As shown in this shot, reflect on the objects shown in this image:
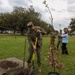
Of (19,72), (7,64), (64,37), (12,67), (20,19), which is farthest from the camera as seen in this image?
(20,19)

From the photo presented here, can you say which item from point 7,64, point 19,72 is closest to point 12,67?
point 7,64

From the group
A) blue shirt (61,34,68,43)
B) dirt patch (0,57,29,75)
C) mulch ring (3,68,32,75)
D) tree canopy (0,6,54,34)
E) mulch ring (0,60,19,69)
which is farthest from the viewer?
tree canopy (0,6,54,34)

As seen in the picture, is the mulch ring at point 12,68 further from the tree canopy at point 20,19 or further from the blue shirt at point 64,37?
the tree canopy at point 20,19

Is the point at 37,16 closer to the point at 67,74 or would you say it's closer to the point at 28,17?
the point at 28,17

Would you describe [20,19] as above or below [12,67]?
above

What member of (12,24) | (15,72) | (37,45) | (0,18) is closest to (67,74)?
(37,45)

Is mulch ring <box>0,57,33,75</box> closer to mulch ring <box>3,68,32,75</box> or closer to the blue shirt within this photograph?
mulch ring <box>3,68,32,75</box>

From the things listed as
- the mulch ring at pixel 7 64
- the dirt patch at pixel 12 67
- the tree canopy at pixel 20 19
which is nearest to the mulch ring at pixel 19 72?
the dirt patch at pixel 12 67

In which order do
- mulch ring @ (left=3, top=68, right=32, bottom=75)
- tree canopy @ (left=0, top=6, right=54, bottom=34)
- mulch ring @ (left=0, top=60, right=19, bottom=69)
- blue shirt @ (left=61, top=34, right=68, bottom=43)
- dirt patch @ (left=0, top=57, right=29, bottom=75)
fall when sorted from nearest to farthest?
mulch ring @ (left=3, top=68, right=32, bottom=75) → dirt patch @ (left=0, top=57, right=29, bottom=75) → mulch ring @ (left=0, top=60, right=19, bottom=69) → blue shirt @ (left=61, top=34, right=68, bottom=43) → tree canopy @ (left=0, top=6, right=54, bottom=34)

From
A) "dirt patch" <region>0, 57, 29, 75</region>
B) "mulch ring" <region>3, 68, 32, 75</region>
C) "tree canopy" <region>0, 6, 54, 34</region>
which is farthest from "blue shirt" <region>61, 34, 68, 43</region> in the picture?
"tree canopy" <region>0, 6, 54, 34</region>

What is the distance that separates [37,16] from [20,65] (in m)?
84.7

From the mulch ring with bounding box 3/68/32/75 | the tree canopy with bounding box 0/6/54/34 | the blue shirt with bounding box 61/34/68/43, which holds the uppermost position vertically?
the tree canopy with bounding box 0/6/54/34

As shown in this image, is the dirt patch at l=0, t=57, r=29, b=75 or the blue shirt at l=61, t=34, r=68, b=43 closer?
the dirt patch at l=0, t=57, r=29, b=75

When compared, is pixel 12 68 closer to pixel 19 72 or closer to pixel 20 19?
pixel 19 72
